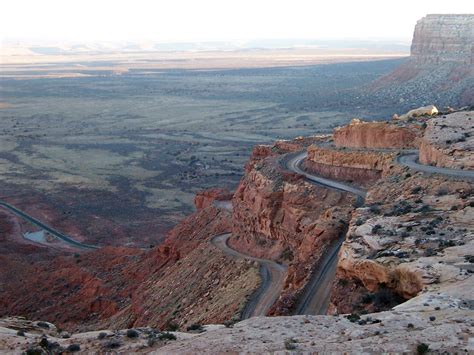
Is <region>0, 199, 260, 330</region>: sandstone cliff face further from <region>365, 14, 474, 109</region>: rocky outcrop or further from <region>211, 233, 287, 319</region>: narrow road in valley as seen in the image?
<region>365, 14, 474, 109</region>: rocky outcrop

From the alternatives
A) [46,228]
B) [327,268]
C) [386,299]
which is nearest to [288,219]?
[327,268]

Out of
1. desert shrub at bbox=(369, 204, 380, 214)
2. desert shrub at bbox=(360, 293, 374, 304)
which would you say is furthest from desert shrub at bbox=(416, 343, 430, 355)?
desert shrub at bbox=(369, 204, 380, 214)

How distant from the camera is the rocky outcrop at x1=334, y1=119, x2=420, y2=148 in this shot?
41219mm

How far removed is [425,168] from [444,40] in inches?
5259

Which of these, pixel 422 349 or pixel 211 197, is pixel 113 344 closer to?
pixel 422 349

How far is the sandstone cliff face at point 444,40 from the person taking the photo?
152375mm

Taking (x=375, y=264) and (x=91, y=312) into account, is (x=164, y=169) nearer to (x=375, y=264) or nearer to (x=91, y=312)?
(x=91, y=312)

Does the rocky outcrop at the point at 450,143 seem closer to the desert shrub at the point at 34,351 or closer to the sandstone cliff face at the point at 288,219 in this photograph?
the sandstone cliff face at the point at 288,219

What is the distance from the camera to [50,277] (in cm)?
4625

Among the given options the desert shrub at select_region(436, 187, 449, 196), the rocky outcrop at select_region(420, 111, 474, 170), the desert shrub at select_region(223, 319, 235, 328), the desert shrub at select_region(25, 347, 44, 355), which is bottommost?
the desert shrub at select_region(223, 319, 235, 328)

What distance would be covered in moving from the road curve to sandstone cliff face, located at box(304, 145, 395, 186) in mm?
661

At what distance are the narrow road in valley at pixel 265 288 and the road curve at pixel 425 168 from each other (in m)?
7.59

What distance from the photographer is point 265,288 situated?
30.0 meters

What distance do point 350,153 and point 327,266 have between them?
12.2 metres
